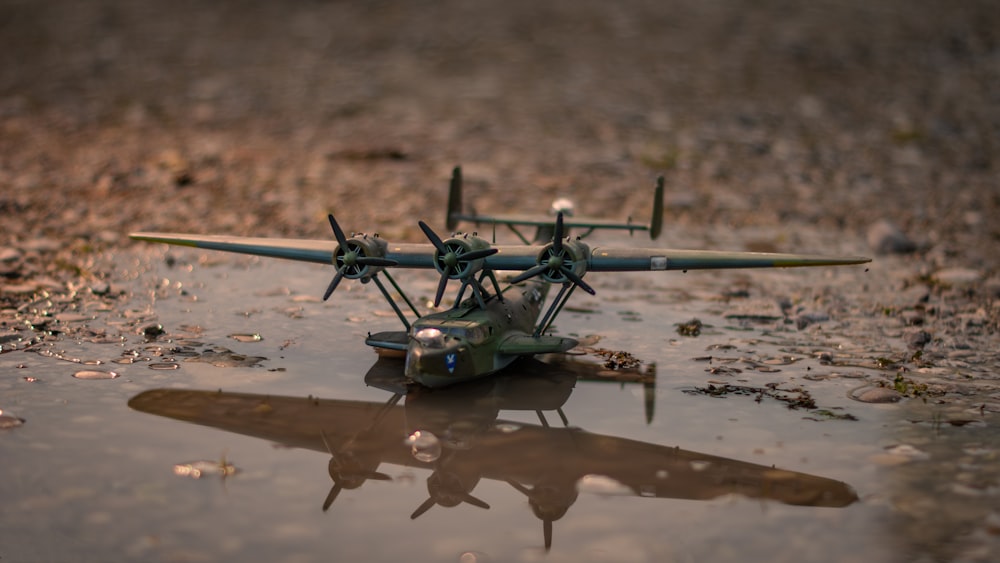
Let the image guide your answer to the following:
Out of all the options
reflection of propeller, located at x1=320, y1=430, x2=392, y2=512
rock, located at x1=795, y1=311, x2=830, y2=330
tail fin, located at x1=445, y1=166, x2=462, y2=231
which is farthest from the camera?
tail fin, located at x1=445, y1=166, x2=462, y2=231

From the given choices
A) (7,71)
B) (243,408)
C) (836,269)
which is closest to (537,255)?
(243,408)

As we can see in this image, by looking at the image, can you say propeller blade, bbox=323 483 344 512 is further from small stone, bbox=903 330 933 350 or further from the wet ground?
small stone, bbox=903 330 933 350

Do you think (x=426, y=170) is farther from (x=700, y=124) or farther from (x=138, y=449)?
(x=138, y=449)

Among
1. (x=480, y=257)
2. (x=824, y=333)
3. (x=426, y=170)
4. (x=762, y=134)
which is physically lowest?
(x=824, y=333)

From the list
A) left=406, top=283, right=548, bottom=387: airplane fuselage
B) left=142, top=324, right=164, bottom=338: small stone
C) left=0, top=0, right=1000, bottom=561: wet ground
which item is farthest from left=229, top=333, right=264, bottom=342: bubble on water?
left=406, top=283, right=548, bottom=387: airplane fuselage

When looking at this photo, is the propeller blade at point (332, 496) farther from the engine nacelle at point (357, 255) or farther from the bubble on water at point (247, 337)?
the bubble on water at point (247, 337)

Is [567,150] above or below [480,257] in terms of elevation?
above

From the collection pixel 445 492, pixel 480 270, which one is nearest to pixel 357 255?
pixel 480 270
